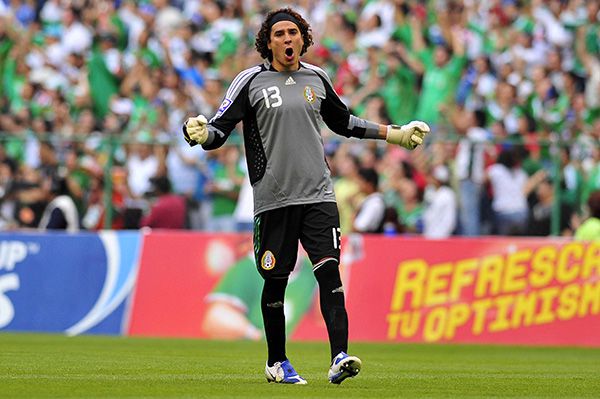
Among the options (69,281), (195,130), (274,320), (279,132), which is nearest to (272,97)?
(279,132)

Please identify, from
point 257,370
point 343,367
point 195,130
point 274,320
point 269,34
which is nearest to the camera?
point 343,367

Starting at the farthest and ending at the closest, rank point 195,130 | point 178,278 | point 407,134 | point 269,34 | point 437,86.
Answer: point 437,86
point 178,278
point 407,134
point 269,34
point 195,130

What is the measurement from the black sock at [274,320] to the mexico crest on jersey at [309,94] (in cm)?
125

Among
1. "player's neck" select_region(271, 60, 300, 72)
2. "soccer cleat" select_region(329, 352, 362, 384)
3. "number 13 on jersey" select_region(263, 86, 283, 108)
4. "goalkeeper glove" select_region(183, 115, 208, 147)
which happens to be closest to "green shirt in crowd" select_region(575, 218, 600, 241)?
"player's neck" select_region(271, 60, 300, 72)

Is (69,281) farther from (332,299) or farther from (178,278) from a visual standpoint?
(332,299)

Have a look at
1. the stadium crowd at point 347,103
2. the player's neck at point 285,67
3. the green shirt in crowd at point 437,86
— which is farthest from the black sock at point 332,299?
the green shirt in crowd at point 437,86

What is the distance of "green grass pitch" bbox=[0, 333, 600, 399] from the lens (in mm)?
8414

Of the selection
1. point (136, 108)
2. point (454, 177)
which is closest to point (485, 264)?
point (454, 177)

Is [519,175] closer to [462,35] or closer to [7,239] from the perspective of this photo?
[462,35]

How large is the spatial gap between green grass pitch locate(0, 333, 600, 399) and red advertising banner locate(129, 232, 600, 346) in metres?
0.99

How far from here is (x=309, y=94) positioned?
9.27 metres

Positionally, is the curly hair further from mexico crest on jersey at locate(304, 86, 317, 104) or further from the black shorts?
the black shorts

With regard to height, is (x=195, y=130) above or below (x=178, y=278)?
above

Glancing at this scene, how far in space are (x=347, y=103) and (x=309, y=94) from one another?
1114cm
